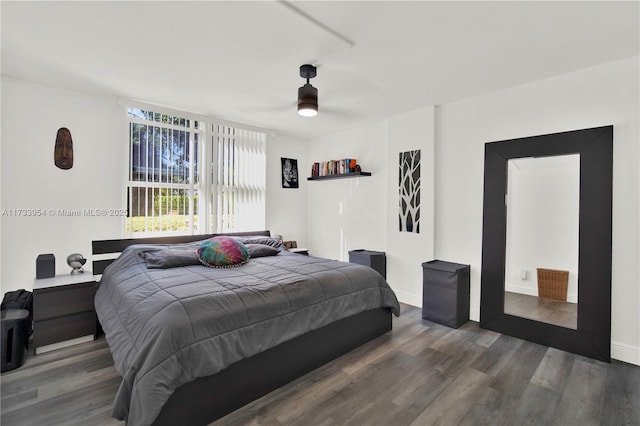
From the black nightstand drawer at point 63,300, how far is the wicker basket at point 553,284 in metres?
4.39

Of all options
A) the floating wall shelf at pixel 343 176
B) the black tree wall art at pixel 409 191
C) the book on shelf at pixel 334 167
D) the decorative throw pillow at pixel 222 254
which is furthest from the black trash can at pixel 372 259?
the decorative throw pillow at pixel 222 254

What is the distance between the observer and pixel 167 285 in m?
2.39

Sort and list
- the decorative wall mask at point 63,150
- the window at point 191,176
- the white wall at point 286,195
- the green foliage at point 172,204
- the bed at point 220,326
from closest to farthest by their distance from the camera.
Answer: the bed at point 220,326, the decorative wall mask at point 63,150, the window at point 191,176, the green foliage at point 172,204, the white wall at point 286,195

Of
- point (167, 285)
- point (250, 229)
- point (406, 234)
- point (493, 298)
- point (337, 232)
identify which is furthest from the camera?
point (337, 232)

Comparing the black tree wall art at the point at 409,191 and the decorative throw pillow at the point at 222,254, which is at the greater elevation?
the black tree wall art at the point at 409,191

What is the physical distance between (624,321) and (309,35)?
3.51 metres

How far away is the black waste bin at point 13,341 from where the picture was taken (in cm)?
245

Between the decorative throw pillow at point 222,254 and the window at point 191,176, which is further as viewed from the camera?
the window at point 191,176

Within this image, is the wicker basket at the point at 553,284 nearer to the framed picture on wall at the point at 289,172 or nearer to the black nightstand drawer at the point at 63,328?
the framed picture on wall at the point at 289,172

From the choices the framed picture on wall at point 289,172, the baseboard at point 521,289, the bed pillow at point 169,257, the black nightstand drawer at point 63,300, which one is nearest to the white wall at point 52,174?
the black nightstand drawer at point 63,300

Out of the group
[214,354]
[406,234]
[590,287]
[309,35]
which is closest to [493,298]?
[590,287]

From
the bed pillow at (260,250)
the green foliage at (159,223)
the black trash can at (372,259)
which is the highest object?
the green foliage at (159,223)

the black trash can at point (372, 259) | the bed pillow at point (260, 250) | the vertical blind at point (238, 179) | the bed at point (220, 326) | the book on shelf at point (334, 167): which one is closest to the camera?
the bed at point (220, 326)

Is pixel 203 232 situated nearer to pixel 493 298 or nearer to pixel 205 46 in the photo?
pixel 205 46
